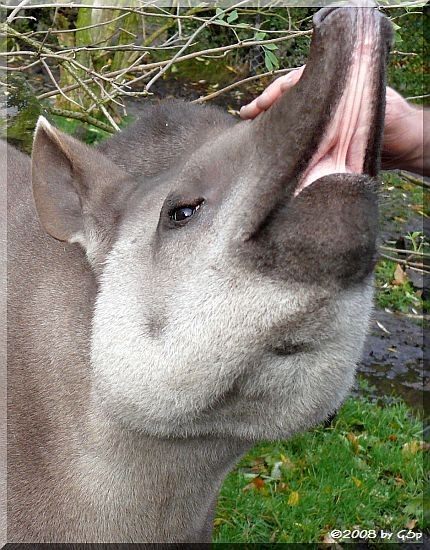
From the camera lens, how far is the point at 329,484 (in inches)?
183

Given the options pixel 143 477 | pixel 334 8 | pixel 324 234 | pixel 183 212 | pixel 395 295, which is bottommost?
pixel 395 295

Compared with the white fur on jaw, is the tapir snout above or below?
above

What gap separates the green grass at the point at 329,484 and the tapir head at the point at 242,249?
204 cm

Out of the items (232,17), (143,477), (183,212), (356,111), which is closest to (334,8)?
(356,111)

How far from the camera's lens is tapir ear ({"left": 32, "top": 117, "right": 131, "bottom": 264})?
269 cm

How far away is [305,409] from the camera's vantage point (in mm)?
2275

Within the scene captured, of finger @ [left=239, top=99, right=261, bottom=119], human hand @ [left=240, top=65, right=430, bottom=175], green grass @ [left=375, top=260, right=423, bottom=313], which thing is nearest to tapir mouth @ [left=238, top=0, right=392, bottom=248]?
finger @ [left=239, top=99, right=261, bottom=119]

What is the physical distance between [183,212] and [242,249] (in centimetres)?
34

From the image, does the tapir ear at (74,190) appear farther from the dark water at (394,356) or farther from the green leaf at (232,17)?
the dark water at (394,356)

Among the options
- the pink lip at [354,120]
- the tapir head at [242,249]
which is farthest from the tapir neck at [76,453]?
the pink lip at [354,120]

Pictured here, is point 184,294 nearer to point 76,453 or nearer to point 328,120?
point 328,120

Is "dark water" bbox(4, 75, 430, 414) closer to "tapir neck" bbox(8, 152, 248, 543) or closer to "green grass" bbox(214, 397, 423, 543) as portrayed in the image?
"green grass" bbox(214, 397, 423, 543)

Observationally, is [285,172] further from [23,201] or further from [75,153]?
[23,201]

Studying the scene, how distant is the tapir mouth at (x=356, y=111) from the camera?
6.09ft
